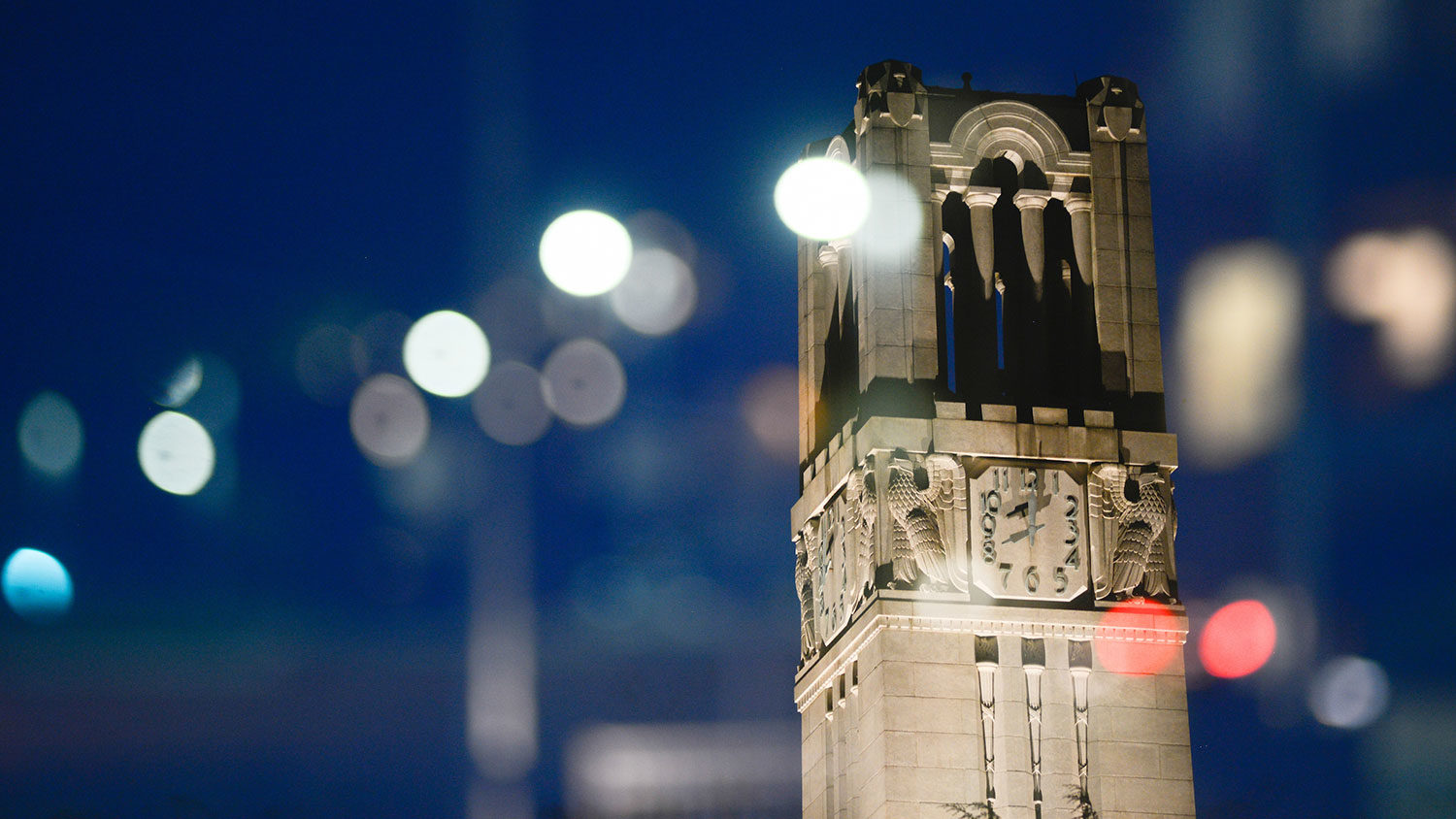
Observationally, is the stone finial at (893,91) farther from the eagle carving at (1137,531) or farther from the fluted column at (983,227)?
the eagle carving at (1137,531)

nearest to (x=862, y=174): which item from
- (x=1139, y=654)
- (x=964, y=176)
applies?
(x=964, y=176)

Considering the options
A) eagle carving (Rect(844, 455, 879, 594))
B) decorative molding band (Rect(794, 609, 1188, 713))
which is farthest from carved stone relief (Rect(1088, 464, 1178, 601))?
eagle carving (Rect(844, 455, 879, 594))

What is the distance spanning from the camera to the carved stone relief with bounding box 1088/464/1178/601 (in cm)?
5044

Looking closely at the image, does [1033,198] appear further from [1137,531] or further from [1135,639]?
[1135,639]

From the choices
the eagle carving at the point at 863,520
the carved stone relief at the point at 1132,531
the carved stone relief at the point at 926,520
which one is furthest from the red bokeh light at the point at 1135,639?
the eagle carving at the point at 863,520

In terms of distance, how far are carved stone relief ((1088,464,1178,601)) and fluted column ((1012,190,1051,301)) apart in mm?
5428

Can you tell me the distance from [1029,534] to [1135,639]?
11.3 feet

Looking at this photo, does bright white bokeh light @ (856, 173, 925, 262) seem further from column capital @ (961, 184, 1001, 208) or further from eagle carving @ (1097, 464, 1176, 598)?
eagle carving @ (1097, 464, 1176, 598)

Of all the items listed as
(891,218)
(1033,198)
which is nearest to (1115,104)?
(1033,198)

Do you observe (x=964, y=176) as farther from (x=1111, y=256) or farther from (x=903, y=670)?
(x=903, y=670)

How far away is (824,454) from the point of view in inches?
2152

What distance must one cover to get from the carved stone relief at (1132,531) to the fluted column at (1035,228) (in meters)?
5.43

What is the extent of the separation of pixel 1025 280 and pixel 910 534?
25.8 feet

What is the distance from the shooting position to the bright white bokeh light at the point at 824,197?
54438mm
